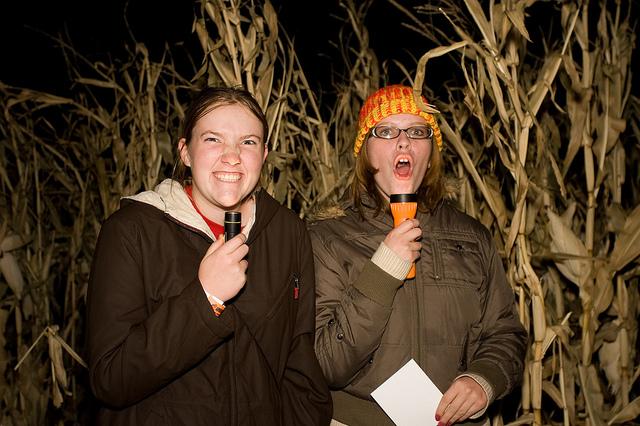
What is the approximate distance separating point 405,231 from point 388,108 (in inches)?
16.9

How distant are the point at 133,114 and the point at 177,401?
188 centimetres

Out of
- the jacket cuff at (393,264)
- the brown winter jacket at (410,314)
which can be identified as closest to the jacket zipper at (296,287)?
the brown winter jacket at (410,314)

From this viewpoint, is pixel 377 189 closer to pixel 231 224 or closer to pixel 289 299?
pixel 289 299

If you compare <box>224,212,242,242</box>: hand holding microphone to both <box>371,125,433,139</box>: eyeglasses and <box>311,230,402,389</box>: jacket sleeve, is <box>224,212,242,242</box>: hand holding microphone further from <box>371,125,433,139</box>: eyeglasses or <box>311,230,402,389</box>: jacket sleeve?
<box>371,125,433,139</box>: eyeglasses

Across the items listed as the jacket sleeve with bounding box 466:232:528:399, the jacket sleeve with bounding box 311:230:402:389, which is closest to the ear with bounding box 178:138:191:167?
the jacket sleeve with bounding box 311:230:402:389

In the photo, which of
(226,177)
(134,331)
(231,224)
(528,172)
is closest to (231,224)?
(231,224)

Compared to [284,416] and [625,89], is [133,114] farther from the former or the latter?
[625,89]

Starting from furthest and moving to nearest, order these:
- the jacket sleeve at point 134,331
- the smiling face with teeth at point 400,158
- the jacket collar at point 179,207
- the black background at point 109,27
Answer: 1. the black background at point 109,27
2. the smiling face with teeth at point 400,158
3. the jacket collar at point 179,207
4. the jacket sleeve at point 134,331

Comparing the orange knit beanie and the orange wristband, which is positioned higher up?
the orange knit beanie

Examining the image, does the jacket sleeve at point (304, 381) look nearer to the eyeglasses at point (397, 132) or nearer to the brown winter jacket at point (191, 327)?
the brown winter jacket at point (191, 327)

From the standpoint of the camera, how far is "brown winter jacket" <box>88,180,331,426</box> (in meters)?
1.17

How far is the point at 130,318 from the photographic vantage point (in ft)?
3.93

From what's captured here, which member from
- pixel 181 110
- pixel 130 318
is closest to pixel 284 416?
pixel 130 318

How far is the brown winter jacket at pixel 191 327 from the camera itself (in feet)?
3.85
